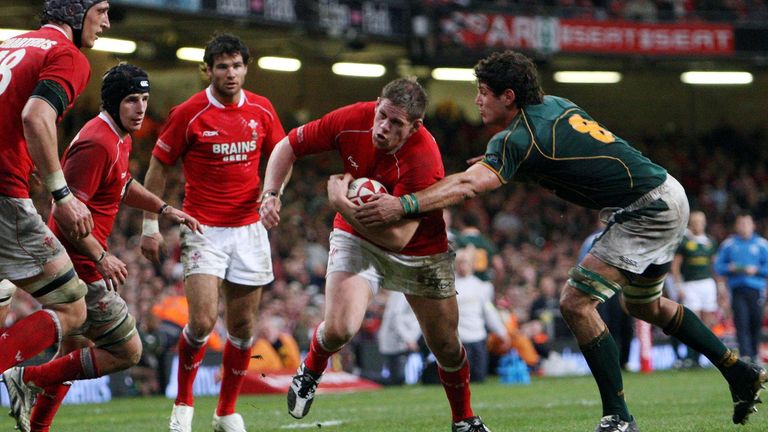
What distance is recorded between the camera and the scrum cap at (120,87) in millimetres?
7617

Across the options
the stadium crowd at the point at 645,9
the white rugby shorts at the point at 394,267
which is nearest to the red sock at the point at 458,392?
the white rugby shorts at the point at 394,267

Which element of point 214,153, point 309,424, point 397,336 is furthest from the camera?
point 397,336

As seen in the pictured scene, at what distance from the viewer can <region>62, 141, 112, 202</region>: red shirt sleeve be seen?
24.0 feet

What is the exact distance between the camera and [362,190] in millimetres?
7266

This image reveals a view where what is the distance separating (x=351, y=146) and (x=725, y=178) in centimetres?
2353

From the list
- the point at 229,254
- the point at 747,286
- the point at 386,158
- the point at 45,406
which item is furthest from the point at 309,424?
the point at 747,286

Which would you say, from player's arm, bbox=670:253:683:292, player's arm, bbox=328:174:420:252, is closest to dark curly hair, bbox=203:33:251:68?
player's arm, bbox=328:174:420:252

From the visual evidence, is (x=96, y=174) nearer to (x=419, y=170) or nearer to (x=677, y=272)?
(x=419, y=170)

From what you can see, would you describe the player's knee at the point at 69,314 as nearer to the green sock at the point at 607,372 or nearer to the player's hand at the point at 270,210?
the player's hand at the point at 270,210

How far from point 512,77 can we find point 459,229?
15.9 m

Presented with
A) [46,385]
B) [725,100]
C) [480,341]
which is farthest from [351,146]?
[725,100]

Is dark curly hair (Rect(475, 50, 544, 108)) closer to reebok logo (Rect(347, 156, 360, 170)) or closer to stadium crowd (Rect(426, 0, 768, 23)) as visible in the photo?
reebok logo (Rect(347, 156, 360, 170))

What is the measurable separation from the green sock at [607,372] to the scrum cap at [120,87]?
129 inches

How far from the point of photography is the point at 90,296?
749cm
